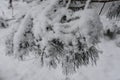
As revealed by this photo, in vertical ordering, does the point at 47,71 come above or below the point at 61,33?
below

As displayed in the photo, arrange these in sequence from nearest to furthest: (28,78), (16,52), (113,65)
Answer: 1. (16,52)
2. (28,78)
3. (113,65)

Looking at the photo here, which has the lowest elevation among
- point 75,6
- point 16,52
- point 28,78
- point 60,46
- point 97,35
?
point 28,78

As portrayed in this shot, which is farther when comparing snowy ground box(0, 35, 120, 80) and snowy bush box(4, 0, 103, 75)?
snowy ground box(0, 35, 120, 80)

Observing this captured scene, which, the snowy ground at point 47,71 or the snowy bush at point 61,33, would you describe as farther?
the snowy ground at point 47,71

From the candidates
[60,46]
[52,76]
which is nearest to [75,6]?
[60,46]

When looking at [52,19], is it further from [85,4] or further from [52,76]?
[52,76]

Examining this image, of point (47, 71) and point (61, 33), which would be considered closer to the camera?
point (61, 33)

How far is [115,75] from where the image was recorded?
3119mm

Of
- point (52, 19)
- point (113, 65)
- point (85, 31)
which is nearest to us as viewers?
point (85, 31)

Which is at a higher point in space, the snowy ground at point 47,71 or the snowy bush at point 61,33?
the snowy bush at point 61,33

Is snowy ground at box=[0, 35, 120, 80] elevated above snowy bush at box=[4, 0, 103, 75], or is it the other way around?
snowy bush at box=[4, 0, 103, 75]

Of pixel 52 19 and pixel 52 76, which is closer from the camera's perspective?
pixel 52 19

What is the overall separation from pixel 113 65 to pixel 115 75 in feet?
0.76

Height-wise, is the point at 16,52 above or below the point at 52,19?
below
